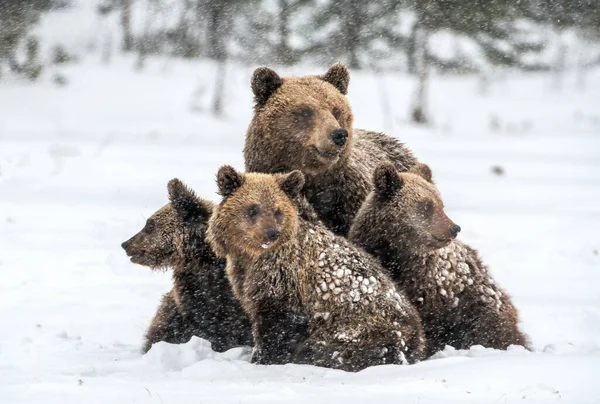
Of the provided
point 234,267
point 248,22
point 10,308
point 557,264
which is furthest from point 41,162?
point 248,22

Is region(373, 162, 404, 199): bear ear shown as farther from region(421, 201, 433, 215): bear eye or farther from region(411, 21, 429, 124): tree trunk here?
region(411, 21, 429, 124): tree trunk

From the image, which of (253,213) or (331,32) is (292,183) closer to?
(253,213)

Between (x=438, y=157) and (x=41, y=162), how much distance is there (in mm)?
9902

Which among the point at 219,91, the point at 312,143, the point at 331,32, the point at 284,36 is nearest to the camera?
the point at 312,143

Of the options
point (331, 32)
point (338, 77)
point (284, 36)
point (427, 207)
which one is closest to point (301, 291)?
point (427, 207)

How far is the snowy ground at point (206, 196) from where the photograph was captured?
18.3 ft

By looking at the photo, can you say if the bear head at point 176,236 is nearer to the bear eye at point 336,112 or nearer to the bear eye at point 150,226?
the bear eye at point 150,226

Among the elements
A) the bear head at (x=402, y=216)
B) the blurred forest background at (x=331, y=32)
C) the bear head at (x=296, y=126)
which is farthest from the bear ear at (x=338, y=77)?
the blurred forest background at (x=331, y=32)

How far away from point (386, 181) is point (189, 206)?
64.9 inches

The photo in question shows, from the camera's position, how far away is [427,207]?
668cm

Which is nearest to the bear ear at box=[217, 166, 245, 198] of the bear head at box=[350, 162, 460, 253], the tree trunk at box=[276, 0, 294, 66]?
the bear head at box=[350, 162, 460, 253]

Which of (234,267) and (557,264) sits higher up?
(234,267)

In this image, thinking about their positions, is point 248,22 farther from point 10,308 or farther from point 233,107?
point 10,308

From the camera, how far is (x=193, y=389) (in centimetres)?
542
